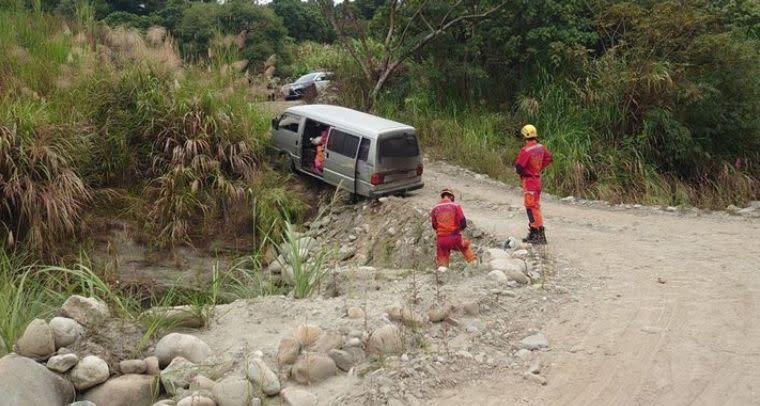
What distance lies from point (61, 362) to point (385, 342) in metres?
2.38

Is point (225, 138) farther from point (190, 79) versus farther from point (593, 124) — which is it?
point (593, 124)

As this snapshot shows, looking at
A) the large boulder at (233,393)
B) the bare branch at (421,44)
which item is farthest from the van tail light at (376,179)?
the large boulder at (233,393)

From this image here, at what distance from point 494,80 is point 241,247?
349 inches

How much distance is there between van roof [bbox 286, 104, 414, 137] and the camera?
11.9 meters

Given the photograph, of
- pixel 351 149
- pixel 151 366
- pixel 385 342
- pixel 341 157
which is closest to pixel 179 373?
pixel 151 366

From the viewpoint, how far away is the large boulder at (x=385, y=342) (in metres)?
5.55

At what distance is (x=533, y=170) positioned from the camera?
900 cm

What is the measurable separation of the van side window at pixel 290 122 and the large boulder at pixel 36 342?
8288 mm

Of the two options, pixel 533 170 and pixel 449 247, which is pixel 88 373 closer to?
pixel 449 247

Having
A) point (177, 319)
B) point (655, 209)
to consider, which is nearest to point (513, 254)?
point (177, 319)

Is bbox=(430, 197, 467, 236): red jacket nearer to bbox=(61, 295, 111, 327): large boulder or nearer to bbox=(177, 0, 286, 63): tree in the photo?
bbox=(61, 295, 111, 327): large boulder

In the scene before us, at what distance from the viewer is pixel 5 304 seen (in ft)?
18.4

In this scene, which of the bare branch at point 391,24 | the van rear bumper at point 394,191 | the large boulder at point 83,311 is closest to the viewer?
the large boulder at point 83,311

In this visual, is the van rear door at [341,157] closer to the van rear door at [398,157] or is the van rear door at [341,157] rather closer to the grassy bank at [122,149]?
the van rear door at [398,157]
